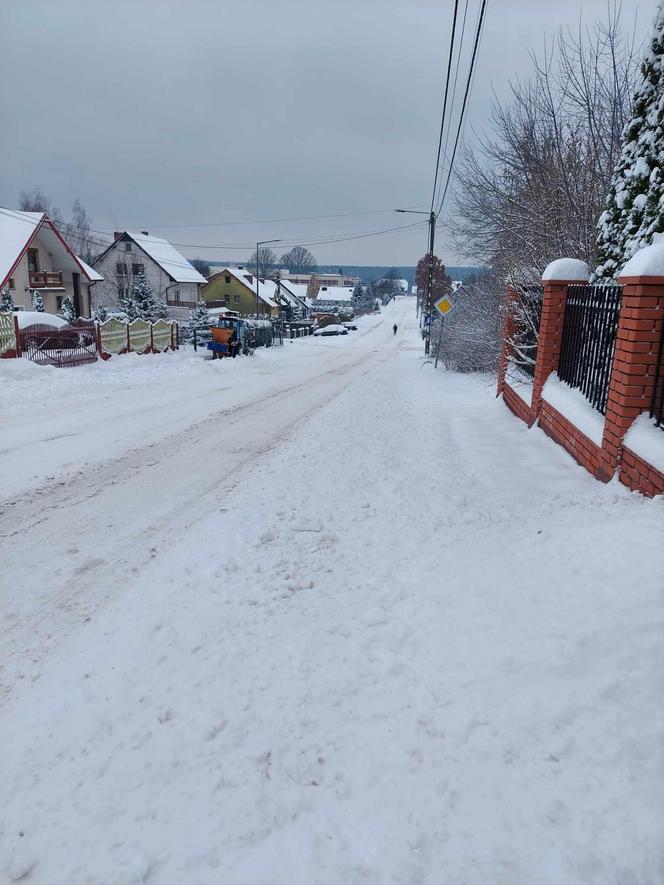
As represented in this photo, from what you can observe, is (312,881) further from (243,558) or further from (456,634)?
(243,558)

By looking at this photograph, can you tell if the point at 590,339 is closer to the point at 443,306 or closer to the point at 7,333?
the point at 443,306

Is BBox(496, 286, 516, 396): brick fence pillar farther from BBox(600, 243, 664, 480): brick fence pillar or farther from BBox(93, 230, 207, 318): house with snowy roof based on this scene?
BBox(93, 230, 207, 318): house with snowy roof

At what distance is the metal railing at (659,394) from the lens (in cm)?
448

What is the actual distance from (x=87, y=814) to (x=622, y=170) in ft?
27.6

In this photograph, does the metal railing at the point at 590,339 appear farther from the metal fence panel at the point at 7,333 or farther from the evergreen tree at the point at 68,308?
the evergreen tree at the point at 68,308

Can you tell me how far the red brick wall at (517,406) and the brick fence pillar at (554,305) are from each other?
1.70 ft

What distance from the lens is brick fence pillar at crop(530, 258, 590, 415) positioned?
24.3ft

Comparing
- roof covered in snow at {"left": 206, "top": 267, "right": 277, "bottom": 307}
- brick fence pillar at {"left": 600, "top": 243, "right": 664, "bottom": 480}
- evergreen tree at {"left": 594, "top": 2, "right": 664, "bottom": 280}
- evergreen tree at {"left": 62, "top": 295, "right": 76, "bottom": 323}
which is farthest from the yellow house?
brick fence pillar at {"left": 600, "top": 243, "right": 664, "bottom": 480}

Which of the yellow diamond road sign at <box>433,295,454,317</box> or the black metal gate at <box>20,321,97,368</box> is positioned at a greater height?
the yellow diamond road sign at <box>433,295,454,317</box>

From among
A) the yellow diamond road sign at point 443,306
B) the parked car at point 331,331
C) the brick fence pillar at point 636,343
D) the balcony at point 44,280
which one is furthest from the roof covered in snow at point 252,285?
the brick fence pillar at point 636,343

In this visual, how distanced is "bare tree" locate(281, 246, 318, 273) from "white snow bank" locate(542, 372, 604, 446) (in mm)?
183238

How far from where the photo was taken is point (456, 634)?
3201 millimetres

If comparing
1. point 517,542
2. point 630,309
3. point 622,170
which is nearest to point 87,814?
point 517,542

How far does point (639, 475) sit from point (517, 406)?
514 centimetres
